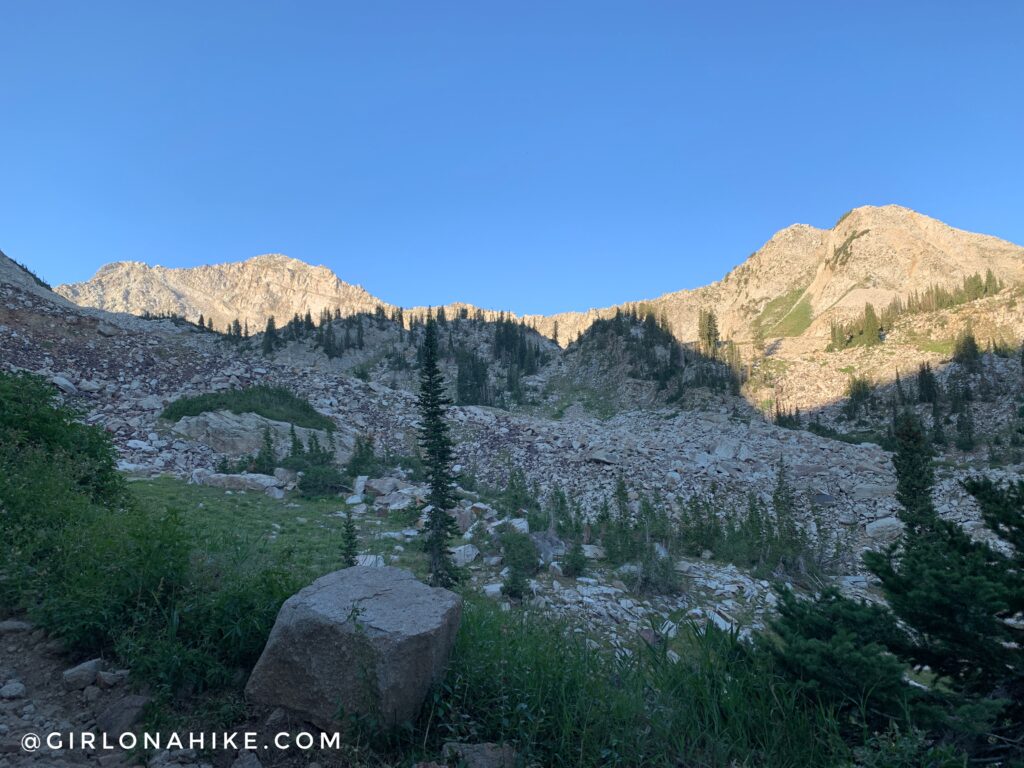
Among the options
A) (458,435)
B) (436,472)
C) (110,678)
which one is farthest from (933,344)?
(110,678)

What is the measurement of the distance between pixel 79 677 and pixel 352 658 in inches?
87.9

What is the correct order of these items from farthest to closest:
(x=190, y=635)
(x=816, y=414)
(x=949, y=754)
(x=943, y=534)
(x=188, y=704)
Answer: (x=816, y=414)
(x=943, y=534)
(x=190, y=635)
(x=188, y=704)
(x=949, y=754)

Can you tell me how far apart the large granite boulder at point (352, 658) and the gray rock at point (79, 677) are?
1.25 meters

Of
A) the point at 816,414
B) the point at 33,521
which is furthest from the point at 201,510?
the point at 816,414

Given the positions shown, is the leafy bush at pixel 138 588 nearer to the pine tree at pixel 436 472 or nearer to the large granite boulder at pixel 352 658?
the large granite boulder at pixel 352 658

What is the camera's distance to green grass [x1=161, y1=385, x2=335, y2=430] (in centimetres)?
2914

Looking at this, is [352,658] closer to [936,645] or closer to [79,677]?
[79,677]

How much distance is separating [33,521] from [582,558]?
11820 millimetres

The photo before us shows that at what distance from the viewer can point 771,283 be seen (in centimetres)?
12688

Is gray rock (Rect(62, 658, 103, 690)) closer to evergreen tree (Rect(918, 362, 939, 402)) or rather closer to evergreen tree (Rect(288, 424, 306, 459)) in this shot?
evergreen tree (Rect(288, 424, 306, 459))

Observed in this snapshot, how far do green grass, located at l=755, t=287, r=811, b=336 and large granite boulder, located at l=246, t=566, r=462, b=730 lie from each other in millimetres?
102394

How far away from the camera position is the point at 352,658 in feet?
12.3

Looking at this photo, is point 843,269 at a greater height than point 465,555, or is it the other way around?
point 843,269

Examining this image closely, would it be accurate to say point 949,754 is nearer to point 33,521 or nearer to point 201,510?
point 33,521
